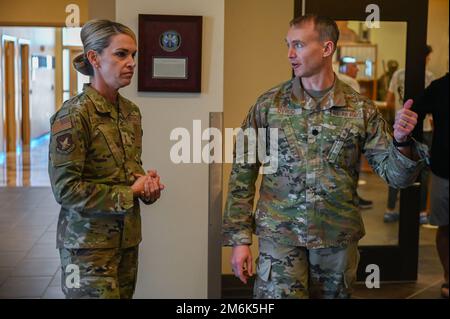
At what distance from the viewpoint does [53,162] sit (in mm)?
1798

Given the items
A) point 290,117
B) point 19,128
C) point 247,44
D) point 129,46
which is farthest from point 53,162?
point 19,128

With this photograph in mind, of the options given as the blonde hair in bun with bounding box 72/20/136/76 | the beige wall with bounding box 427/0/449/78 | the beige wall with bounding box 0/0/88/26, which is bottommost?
the blonde hair in bun with bounding box 72/20/136/76

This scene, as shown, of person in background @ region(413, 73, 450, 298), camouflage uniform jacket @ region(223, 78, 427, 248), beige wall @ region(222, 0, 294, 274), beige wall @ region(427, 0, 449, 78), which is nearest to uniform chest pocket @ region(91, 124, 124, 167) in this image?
camouflage uniform jacket @ region(223, 78, 427, 248)

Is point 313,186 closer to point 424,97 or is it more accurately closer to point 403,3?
point 424,97

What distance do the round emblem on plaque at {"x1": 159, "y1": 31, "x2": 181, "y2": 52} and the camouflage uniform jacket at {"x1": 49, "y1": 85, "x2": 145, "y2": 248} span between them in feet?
2.95

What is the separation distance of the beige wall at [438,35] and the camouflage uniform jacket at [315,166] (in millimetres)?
2648

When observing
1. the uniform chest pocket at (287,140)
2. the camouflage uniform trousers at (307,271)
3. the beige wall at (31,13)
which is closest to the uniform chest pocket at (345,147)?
the uniform chest pocket at (287,140)

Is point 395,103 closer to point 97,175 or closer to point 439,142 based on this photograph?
point 439,142

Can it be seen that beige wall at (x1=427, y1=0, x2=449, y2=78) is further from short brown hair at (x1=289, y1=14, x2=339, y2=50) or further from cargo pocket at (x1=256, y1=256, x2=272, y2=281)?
cargo pocket at (x1=256, y1=256, x2=272, y2=281)

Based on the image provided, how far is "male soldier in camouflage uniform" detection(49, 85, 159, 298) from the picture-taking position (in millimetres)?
1795

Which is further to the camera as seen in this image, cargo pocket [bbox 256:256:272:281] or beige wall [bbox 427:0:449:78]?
beige wall [bbox 427:0:449:78]

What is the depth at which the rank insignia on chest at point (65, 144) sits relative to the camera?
178cm

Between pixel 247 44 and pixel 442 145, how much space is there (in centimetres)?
119
